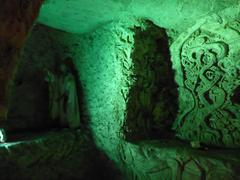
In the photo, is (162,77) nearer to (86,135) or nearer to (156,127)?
(156,127)

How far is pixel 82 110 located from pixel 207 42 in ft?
6.02

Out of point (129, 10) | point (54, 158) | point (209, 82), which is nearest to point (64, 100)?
point (54, 158)

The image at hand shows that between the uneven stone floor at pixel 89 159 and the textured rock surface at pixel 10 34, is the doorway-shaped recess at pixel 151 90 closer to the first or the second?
the uneven stone floor at pixel 89 159

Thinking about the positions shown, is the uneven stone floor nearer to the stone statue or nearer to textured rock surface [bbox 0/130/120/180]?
textured rock surface [bbox 0/130/120/180]

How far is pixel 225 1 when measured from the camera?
211 centimetres

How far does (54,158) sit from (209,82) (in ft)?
6.30

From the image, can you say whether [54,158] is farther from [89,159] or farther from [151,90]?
[151,90]

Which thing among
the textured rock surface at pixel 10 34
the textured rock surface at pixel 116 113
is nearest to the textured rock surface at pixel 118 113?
the textured rock surface at pixel 116 113

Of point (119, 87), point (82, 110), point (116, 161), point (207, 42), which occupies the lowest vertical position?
point (116, 161)

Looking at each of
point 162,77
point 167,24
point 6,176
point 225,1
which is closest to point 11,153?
point 6,176

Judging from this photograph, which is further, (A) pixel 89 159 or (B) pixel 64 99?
(B) pixel 64 99

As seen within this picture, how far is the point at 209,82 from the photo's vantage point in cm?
249

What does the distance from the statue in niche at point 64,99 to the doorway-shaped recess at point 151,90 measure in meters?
0.88

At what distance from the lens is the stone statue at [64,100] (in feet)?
10.7
